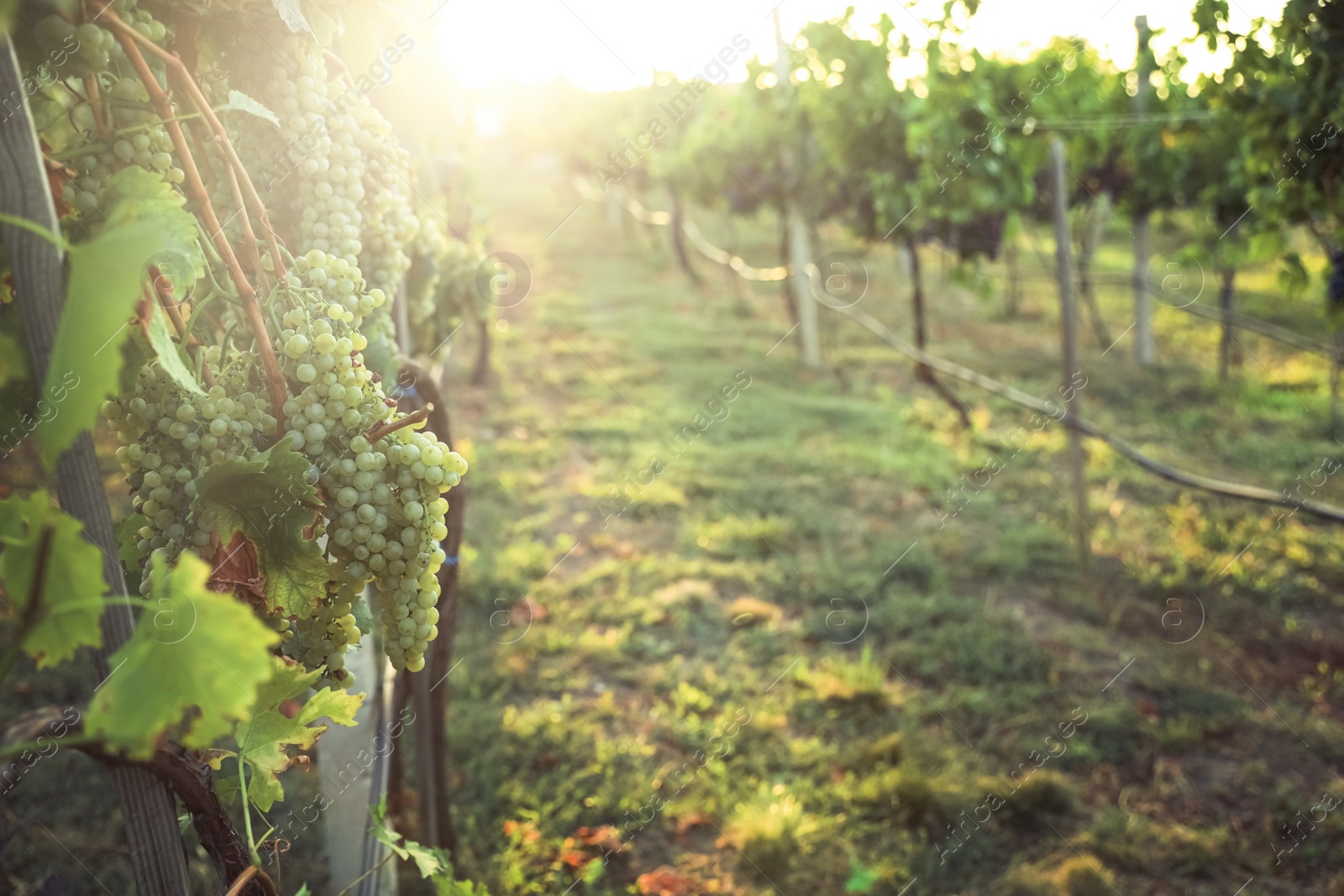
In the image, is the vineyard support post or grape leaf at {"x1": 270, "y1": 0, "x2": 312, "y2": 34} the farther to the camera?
grape leaf at {"x1": 270, "y1": 0, "x2": 312, "y2": 34}

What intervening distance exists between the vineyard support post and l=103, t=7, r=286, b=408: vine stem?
96 millimetres

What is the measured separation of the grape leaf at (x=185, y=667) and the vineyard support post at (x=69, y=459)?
15cm

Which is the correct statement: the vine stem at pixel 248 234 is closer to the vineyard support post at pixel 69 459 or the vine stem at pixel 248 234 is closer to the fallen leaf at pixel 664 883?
the vineyard support post at pixel 69 459

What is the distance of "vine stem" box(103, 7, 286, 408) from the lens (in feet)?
2.35

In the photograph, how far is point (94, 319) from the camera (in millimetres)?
549

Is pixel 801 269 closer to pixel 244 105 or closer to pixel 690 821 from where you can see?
pixel 690 821

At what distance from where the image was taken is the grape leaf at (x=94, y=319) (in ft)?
1.70

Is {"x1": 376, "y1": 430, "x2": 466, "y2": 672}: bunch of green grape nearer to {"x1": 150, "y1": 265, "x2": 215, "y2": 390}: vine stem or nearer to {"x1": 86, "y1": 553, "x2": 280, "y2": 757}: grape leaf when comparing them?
{"x1": 150, "y1": 265, "x2": 215, "y2": 390}: vine stem

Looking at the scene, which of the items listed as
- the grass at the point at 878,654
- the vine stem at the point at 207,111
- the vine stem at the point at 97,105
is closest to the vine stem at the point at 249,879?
the vine stem at the point at 207,111

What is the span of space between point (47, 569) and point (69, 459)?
0.16 m

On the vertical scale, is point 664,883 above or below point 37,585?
below

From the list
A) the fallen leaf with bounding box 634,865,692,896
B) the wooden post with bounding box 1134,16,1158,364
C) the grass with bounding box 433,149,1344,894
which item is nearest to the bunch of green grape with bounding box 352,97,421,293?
the grass with bounding box 433,149,1344,894

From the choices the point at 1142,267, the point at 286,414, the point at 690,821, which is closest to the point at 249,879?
the point at 286,414

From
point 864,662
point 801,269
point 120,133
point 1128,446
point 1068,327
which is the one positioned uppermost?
point 120,133
